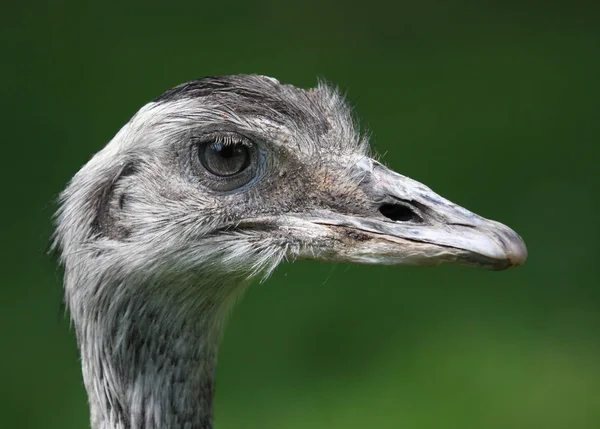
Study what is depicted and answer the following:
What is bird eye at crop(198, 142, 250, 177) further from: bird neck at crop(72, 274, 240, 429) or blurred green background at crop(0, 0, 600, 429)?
blurred green background at crop(0, 0, 600, 429)

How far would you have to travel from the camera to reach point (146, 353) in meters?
2.34

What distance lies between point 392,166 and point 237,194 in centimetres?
334

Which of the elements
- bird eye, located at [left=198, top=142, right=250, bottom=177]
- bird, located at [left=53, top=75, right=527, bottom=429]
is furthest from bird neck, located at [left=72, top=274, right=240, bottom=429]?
bird eye, located at [left=198, top=142, right=250, bottom=177]

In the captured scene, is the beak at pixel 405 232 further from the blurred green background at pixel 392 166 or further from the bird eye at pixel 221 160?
the blurred green background at pixel 392 166

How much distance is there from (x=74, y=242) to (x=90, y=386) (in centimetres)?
38

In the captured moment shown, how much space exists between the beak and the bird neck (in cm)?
36

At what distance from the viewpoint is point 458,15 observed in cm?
740

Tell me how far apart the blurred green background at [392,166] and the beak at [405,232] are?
0.86 meters

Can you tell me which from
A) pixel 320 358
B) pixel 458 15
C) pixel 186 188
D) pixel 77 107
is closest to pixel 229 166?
pixel 186 188

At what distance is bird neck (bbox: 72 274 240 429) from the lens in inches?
91.7

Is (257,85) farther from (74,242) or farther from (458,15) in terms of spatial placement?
(458,15)

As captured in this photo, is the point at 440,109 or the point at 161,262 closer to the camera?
the point at 161,262

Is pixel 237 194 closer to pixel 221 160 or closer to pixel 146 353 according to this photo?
pixel 221 160

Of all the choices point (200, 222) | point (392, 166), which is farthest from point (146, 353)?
point (392, 166)
